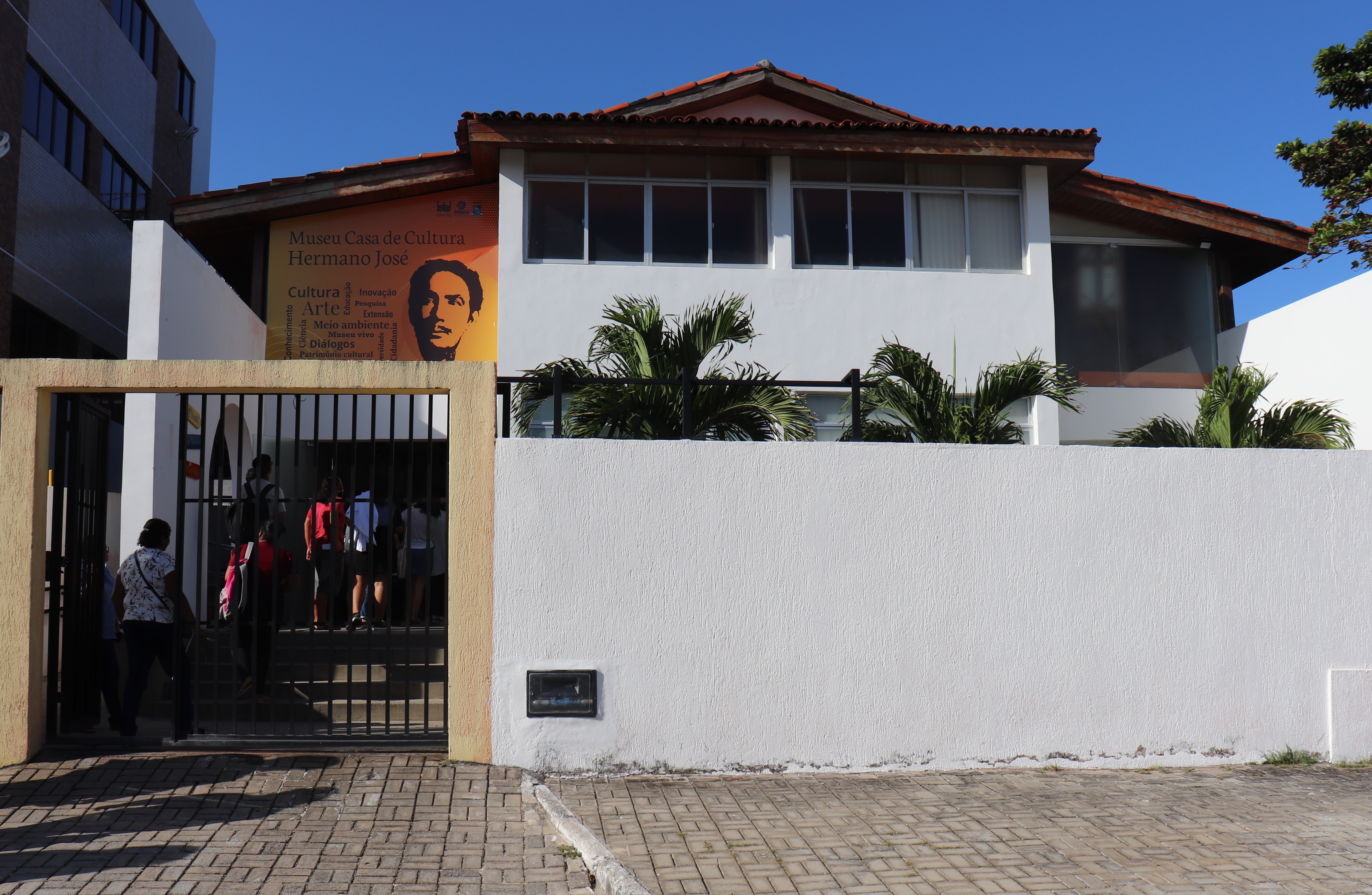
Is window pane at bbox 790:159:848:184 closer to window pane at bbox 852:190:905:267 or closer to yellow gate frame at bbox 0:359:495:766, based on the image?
window pane at bbox 852:190:905:267

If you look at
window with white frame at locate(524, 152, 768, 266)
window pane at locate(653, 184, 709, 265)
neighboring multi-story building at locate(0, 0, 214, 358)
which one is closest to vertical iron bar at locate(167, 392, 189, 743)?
window with white frame at locate(524, 152, 768, 266)

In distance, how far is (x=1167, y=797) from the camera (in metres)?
5.89

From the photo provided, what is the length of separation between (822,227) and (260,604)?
7.70m

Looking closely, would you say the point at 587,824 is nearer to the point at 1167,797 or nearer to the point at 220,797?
the point at 220,797

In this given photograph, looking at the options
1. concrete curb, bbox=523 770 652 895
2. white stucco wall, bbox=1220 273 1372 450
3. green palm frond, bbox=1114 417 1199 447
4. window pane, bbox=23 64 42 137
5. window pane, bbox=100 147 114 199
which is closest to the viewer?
concrete curb, bbox=523 770 652 895

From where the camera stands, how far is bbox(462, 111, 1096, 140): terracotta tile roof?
11.1 meters

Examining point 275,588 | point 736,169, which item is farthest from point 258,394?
point 736,169

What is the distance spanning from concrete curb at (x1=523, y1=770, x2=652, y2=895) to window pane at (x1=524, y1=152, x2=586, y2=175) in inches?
313

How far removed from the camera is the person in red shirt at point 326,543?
6.09 m

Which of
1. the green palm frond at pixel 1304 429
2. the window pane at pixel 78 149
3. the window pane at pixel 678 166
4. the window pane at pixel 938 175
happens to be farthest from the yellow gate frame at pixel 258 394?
the window pane at pixel 78 149

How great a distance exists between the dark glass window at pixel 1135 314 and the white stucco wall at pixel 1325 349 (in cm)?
87

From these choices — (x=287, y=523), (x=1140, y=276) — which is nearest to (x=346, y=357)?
(x=287, y=523)

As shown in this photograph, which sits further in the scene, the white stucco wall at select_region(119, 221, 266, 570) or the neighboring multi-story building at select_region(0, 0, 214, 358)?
the neighboring multi-story building at select_region(0, 0, 214, 358)

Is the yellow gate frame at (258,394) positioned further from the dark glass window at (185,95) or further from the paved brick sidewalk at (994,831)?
the dark glass window at (185,95)
